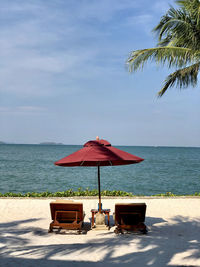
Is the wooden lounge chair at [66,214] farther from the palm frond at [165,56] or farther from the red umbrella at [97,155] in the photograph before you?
the palm frond at [165,56]

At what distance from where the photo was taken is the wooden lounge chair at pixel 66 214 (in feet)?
22.7

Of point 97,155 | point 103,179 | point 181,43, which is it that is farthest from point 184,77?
point 103,179

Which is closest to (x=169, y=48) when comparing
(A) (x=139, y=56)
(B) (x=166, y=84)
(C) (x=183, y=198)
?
(A) (x=139, y=56)

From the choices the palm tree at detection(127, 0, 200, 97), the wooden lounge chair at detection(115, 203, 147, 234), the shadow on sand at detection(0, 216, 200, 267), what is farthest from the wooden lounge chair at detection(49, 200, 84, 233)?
the palm tree at detection(127, 0, 200, 97)

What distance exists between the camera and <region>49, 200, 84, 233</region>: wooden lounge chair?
6.92 m

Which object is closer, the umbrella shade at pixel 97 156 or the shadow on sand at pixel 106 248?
the shadow on sand at pixel 106 248

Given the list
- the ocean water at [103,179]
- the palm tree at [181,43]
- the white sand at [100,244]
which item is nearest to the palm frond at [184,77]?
the palm tree at [181,43]

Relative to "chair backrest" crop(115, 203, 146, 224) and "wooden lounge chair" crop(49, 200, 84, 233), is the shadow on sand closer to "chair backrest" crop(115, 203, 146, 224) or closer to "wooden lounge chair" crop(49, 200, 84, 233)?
"wooden lounge chair" crop(49, 200, 84, 233)

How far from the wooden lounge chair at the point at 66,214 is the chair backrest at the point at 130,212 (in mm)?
974

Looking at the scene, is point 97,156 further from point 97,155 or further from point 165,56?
point 165,56

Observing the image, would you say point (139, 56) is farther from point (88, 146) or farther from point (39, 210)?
point (39, 210)

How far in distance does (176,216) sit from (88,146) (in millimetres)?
4070

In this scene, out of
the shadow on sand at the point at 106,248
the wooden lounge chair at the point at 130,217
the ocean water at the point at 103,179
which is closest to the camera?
the shadow on sand at the point at 106,248

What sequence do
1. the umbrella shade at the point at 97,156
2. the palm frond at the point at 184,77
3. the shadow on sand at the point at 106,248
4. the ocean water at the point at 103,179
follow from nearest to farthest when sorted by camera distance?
the shadow on sand at the point at 106,248
the umbrella shade at the point at 97,156
the palm frond at the point at 184,77
the ocean water at the point at 103,179
